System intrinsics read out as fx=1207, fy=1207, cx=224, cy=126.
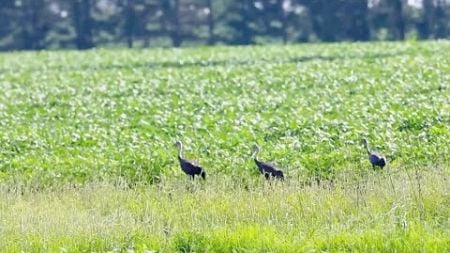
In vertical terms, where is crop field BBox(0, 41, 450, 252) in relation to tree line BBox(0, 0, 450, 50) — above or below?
above

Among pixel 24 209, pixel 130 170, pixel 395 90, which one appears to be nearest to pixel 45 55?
pixel 395 90

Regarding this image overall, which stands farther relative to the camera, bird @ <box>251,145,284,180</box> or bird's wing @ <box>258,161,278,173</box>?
bird's wing @ <box>258,161,278,173</box>

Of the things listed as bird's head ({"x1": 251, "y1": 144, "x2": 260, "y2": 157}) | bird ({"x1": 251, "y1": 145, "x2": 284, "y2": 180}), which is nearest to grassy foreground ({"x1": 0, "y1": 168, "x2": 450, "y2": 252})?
bird ({"x1": 251, "y1": 145, "x2": 284, "y2": 180})

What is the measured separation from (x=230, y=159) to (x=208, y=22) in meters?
37.3

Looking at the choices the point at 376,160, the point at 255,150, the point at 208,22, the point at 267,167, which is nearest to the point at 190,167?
the point at 267,167

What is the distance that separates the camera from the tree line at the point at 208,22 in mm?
50188

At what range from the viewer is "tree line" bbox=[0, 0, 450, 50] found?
5019cm

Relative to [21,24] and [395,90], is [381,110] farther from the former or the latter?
[21,24]

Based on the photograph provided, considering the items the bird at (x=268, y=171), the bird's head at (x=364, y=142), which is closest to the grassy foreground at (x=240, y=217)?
the bird at (x=268, y=171)

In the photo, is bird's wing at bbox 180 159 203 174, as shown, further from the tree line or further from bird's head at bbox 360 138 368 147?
the tree line

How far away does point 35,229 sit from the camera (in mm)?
11445

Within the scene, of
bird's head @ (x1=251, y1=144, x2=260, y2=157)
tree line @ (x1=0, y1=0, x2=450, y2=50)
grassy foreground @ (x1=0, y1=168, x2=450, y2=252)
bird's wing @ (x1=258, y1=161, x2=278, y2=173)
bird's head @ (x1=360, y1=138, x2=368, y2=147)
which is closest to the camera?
grassy foreground @ (x1=0, y1=168, x2=450, y2=252)

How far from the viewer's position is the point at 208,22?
52.4 m

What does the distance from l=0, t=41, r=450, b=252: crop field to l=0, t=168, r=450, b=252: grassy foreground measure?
0.02 m
